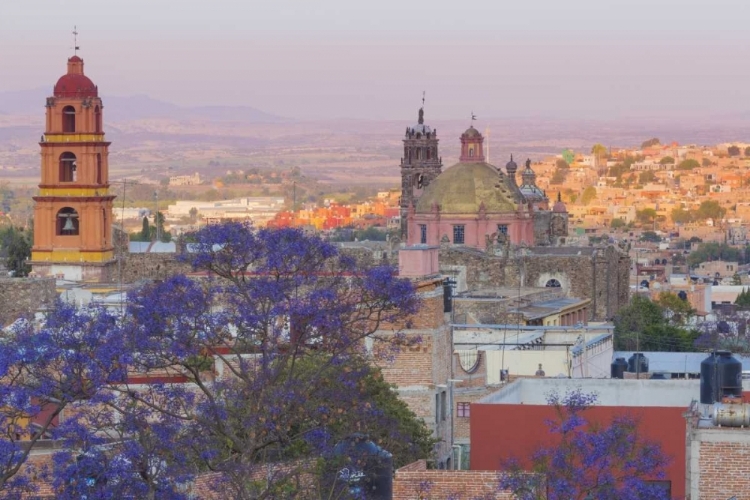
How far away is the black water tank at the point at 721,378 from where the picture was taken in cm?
2323

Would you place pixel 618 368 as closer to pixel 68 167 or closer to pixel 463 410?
pixel 463 410

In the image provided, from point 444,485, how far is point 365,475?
0.71m

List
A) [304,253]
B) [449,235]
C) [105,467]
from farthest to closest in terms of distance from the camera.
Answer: [449,235] < [304,253] < [105,467]

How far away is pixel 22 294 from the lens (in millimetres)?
39031

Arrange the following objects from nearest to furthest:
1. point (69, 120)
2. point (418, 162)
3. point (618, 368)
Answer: point (618, 368)
point (69, 120)
point (418, 162)

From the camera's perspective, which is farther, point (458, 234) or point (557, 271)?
point (458, 234)

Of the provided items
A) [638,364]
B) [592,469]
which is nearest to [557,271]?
→ [638,364]

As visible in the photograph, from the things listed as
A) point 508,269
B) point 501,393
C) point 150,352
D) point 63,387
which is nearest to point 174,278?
point 150,352

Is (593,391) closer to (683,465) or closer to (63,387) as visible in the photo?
(683,465)

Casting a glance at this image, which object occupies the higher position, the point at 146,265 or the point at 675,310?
the point at 146,265

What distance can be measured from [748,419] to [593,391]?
6.47 metres

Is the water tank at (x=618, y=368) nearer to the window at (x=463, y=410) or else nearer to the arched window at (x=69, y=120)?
the window at (x=463, y=410)

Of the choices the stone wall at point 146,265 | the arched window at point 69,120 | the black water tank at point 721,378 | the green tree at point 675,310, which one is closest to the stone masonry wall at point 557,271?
the green tree at point 675,310

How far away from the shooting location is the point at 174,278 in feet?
77.0
